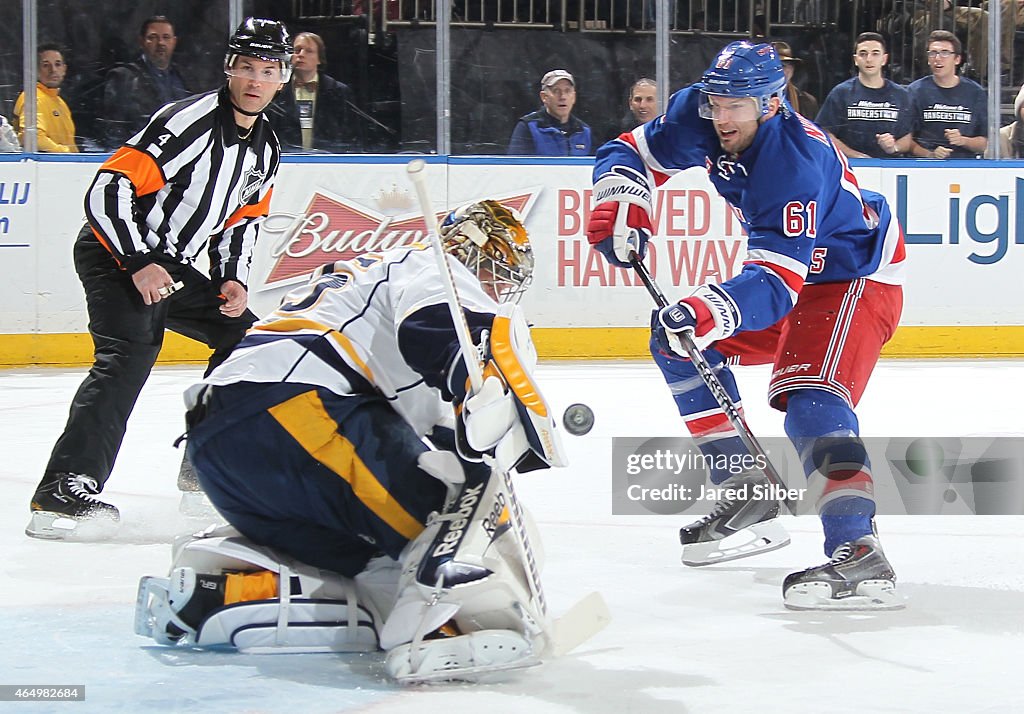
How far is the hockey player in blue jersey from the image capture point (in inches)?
99.0

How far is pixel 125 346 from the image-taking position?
10.2 feet

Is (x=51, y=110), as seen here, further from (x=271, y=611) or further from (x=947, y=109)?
(x=271, y=611)

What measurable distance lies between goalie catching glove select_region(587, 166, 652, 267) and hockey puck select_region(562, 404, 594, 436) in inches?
30.9

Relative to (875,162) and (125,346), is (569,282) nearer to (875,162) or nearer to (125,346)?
(875,162)

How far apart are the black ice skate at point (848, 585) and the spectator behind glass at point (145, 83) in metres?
4.60

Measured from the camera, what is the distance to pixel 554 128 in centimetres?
670

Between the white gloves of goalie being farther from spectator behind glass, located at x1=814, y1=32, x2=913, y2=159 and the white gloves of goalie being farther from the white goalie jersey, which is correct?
spectator behind glass, located at x1=814, y1=32, x2=913, y2=159

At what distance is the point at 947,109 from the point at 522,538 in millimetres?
5371

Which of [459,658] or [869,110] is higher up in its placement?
[869,110]

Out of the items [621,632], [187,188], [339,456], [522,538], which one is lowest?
[621,632]

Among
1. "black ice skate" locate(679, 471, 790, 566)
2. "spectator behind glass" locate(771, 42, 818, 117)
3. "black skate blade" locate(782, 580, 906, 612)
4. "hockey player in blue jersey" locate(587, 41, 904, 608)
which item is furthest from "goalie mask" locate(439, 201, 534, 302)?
"spectator behind glass" locate(771, 42, 818, 117)

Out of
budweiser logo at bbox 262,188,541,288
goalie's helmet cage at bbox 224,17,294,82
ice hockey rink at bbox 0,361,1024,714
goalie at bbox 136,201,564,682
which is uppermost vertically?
goalie's helmet cage at bbox 224,17,294,82

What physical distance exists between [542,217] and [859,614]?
421 cm

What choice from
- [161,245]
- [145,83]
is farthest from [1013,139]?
[161,245]
